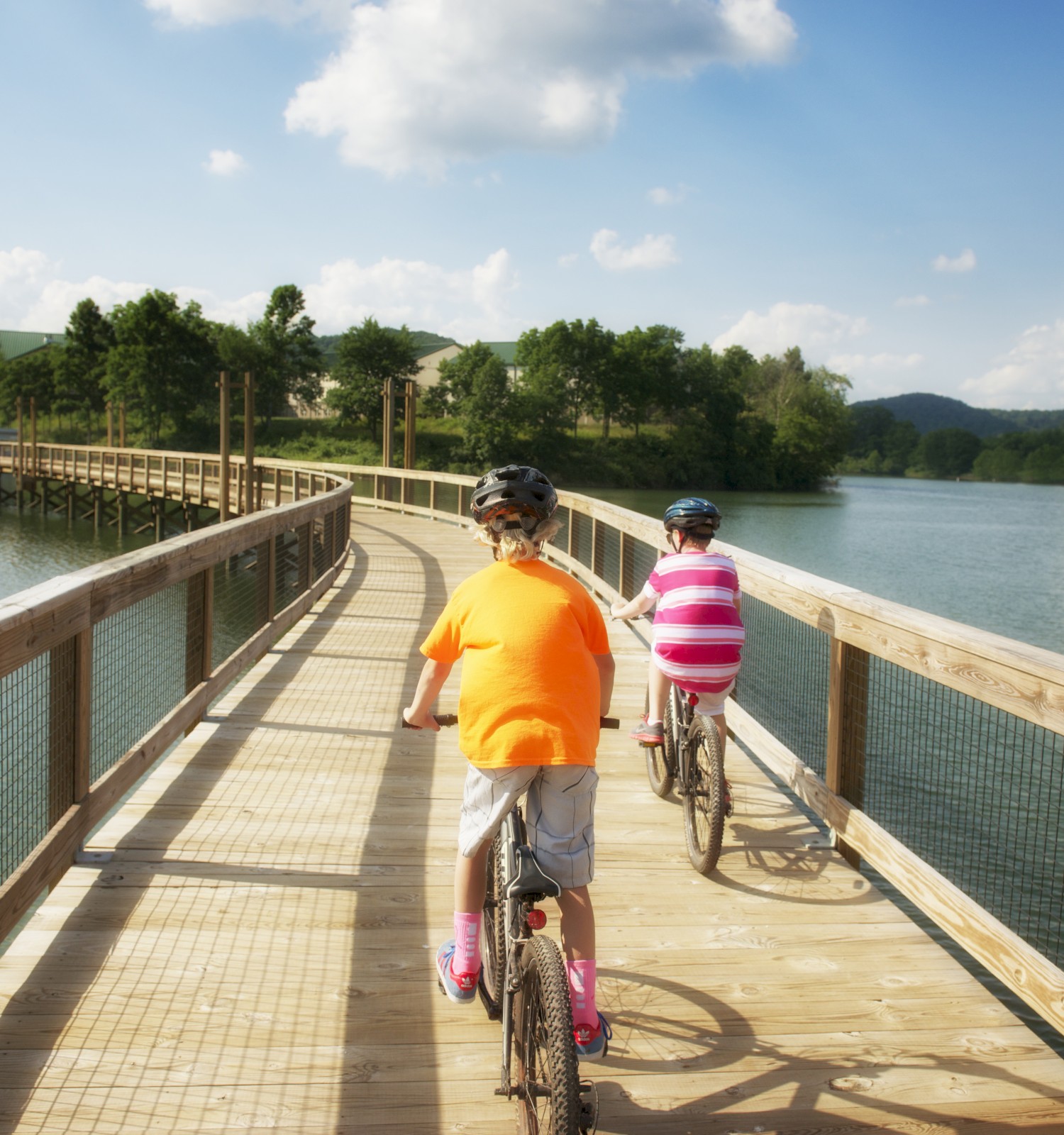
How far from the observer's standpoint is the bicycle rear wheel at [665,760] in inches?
167

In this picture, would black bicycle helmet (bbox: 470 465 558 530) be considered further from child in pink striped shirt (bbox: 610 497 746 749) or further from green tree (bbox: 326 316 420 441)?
green tree (bbox: 326 316 420 441)

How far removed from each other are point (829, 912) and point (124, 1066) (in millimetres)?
2143

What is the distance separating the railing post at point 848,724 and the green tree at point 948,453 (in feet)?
529

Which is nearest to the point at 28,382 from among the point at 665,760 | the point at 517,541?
the point at 665,760

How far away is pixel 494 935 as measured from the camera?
2580 millimetres

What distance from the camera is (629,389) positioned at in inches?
3398

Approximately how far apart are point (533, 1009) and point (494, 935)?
582mm

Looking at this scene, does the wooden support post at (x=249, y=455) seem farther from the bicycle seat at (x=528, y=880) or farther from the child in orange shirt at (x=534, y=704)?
the bicycle seat at (x=528, y=880)

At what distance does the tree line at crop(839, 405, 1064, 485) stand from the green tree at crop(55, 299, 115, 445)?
68.3 m

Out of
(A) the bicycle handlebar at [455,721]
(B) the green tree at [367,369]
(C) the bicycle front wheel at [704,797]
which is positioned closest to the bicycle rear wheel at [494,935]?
(A) the bicycle handlebar at [455,721]

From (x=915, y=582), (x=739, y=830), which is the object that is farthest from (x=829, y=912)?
(x=915, y=582)

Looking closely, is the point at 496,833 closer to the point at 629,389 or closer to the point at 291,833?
the point at 291,833

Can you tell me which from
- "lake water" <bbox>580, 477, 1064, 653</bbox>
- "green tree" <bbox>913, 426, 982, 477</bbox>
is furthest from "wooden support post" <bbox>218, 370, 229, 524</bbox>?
"green tree" <bbox>913, 426, 982, 477</bbox>

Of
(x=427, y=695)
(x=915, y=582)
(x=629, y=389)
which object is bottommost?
(x=915, y=582)
